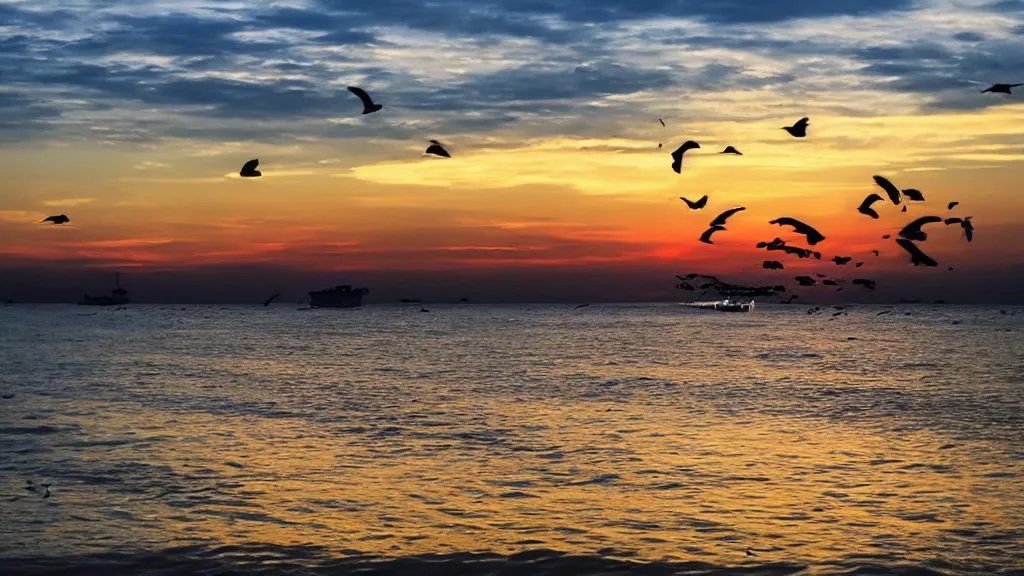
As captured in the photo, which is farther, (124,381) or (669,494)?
(124,381)

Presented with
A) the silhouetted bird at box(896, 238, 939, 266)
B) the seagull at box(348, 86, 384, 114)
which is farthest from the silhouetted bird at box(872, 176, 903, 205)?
the seagull at box(348, 86, 384, 114)

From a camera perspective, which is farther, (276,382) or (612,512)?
(276,382)

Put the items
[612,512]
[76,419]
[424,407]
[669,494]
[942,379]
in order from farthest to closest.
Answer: [942,379], [424,407], [76,419], [669,494], [612,512]

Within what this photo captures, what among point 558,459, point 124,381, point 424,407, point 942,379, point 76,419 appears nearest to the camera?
point 558,459

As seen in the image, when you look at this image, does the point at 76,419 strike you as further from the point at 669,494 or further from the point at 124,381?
the point at 669,494

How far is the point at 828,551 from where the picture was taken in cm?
1695

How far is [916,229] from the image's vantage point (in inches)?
932

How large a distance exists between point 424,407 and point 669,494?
64.9ft

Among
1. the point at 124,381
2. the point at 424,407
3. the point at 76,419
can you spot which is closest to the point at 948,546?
the point at 424,407

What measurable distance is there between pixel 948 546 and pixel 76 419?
2947 centimetres

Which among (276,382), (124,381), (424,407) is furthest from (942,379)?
(124,381)

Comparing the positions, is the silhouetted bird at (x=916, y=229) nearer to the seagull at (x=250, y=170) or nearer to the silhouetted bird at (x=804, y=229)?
the silhouetted bird at (x=804, y=229)

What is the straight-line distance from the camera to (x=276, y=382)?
53.9m

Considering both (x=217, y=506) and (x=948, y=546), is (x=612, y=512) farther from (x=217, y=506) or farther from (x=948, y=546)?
(x=217, y=506)
